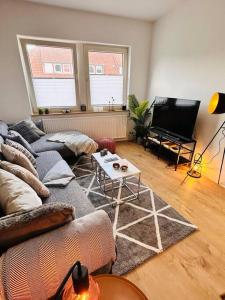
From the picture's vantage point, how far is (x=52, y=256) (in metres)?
0.88

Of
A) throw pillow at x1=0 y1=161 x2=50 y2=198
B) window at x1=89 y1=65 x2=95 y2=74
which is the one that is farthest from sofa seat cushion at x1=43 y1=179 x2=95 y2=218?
window at x1=89 y1=65 x2=95 y2=74

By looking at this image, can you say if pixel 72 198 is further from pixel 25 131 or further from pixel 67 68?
pixel 67 68

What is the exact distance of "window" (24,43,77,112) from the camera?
3299 millimetres

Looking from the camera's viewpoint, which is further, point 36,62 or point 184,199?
point 36,62

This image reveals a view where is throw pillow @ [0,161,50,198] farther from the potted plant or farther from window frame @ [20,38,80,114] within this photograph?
the potted plant

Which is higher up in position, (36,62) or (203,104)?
(36,62)

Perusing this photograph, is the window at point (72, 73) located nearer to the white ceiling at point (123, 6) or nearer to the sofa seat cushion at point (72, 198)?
the white ceiling at point (123, 6)

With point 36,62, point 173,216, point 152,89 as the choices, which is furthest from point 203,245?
point 36,62

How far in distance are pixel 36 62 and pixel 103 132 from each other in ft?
6.39

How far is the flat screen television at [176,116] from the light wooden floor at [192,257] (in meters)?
0.97

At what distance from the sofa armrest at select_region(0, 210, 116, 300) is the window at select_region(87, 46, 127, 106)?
3.32 meters

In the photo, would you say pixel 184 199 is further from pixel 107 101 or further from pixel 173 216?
pixel 107 101

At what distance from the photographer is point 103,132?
404 centimetres

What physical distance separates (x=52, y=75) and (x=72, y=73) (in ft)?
1.35
